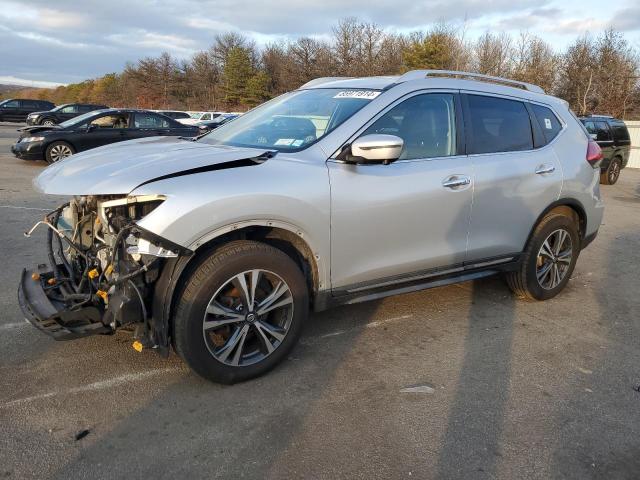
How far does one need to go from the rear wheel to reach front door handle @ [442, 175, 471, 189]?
1209 cm

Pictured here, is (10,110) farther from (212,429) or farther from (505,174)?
(212,429)

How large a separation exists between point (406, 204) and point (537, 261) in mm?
1820

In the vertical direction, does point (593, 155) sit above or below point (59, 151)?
above

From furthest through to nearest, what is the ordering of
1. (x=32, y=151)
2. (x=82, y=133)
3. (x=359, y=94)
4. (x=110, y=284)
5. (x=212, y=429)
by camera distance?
(x=82, y=133), (x=32, y=151), (x=359, y=94), (x=110, y=284), (x=212, y=429)

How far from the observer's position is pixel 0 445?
268 centimetres

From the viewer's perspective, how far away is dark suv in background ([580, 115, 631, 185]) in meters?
15.3

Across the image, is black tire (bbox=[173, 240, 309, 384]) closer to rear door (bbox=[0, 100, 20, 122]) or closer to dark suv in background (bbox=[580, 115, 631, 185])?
dark suv in background (bbox=[580, 115, 631, 185])

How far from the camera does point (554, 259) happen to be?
196 inches

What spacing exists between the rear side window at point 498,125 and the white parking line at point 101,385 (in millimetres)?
2803

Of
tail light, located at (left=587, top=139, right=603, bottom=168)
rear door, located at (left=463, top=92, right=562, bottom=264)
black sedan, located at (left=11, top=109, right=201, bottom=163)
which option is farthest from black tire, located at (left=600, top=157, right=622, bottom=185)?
rear door, located at (left=463, top=92, right=562, bottom=264)

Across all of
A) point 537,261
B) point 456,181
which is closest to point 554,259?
point 537,261

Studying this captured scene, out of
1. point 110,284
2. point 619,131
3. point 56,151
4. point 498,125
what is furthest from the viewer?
point 619,131

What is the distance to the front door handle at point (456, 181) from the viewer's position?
12.8 ft

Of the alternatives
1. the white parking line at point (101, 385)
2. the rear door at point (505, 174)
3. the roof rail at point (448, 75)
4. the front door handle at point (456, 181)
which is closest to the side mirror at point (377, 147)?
the front door handle at point (456, 181)
